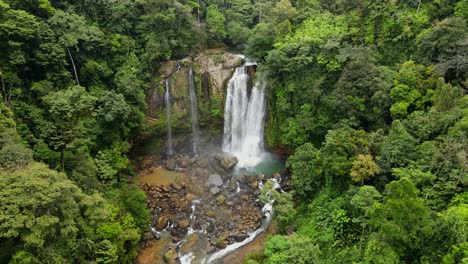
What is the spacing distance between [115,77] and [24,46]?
6.71 meters

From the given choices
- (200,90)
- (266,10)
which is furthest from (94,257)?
(266,10)

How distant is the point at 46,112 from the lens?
19406 millimetres

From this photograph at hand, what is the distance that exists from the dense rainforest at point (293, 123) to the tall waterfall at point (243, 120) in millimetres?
1337

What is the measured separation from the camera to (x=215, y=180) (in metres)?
25.3

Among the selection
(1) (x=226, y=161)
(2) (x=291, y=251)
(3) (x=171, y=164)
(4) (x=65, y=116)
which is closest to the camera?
(2) (x=291, y=251)

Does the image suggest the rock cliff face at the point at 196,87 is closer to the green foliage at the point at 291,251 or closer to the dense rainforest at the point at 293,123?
the dense rainforest at the point at 293,123

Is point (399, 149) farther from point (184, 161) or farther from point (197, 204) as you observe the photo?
point (184, 161)

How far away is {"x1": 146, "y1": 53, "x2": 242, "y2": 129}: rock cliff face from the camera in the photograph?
94.9 ft

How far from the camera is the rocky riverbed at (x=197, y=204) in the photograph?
19.8 metres

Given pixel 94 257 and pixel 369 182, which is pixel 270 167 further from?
pixel 94 257

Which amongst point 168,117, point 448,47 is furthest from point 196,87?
point 448,47

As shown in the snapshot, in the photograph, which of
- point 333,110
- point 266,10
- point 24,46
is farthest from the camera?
point 266,10

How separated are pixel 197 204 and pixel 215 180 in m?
2.91

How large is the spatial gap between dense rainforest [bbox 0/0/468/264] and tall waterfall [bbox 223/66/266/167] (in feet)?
4.39
